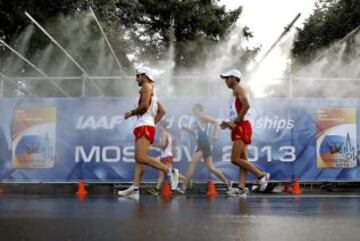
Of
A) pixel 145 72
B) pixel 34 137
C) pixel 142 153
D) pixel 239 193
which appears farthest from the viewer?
pixel 34 137

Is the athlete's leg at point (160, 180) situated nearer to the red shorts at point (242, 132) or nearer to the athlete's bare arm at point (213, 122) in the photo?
the athlete's bare arm at point (213, 122)

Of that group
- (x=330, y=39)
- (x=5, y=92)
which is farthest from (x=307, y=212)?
(x=330, y=39)

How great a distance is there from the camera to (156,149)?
40.4 ft

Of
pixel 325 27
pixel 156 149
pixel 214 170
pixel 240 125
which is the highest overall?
pixel 325 27

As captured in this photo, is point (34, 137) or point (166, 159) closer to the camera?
point (166, 159)

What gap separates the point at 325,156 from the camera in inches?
482

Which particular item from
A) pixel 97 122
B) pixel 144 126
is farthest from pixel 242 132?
pixel 97 122

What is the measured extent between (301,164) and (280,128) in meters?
0.86

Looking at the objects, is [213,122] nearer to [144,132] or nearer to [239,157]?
[239,157]

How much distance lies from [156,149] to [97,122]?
1.36 metres

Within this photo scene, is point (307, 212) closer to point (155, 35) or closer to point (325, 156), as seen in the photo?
point (325, 156)

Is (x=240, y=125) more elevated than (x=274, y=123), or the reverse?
(x=274, y=123)

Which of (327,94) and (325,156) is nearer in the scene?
(325,156)

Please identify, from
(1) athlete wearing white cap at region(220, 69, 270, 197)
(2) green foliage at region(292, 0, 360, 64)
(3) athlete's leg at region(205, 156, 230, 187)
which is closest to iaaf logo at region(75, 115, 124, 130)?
(3) athlete's leg at region(205, 156, 230, 187)
